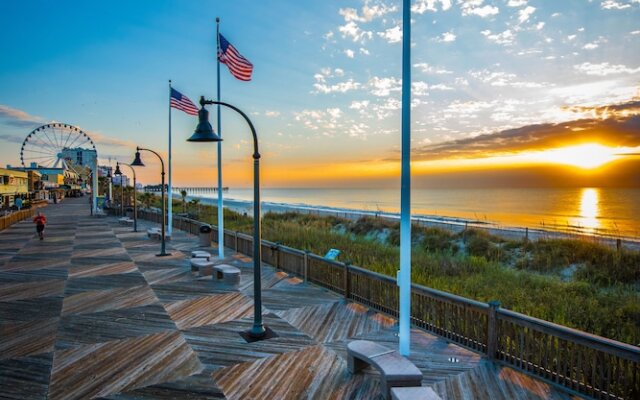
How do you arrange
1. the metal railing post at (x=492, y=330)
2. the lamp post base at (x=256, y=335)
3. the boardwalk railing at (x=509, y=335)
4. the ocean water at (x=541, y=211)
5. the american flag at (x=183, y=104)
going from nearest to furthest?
the boardwalk railing at (x=509, y=335), the metal railing post at (x=492, y=330), the lamp post base at (x=256, y=335), the american flag at (x=183, y=104), the ocean water at (x=541, y=211)

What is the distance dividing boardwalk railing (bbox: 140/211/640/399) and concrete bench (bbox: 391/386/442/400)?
6.15ft

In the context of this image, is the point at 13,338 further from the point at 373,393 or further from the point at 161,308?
the point at 373,393

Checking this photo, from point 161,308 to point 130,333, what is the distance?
135cm

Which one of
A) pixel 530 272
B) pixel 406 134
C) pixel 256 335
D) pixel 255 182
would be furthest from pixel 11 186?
pixel 406 134

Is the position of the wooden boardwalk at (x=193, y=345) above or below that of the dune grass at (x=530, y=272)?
above

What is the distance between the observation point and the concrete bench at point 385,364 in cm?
416

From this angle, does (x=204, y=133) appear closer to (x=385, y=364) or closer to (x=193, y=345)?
(x=193, y=345)

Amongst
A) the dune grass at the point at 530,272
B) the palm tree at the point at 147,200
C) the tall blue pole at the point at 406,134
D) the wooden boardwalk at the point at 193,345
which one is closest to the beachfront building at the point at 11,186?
the palm tree at the point at 147,200

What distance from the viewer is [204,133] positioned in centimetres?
617

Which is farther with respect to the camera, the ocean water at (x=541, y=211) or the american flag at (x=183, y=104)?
the ocean water at (x=541, y=211)

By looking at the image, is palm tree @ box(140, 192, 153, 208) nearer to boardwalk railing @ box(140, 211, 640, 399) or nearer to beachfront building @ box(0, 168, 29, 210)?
beachfront building @ box(0, 168, 29, 210)

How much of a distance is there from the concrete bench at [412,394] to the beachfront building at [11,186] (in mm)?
54895

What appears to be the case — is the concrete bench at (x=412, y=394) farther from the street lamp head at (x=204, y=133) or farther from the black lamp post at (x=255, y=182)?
the street lamp head at (x=204, y=133)

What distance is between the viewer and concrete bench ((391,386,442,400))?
3.68m
